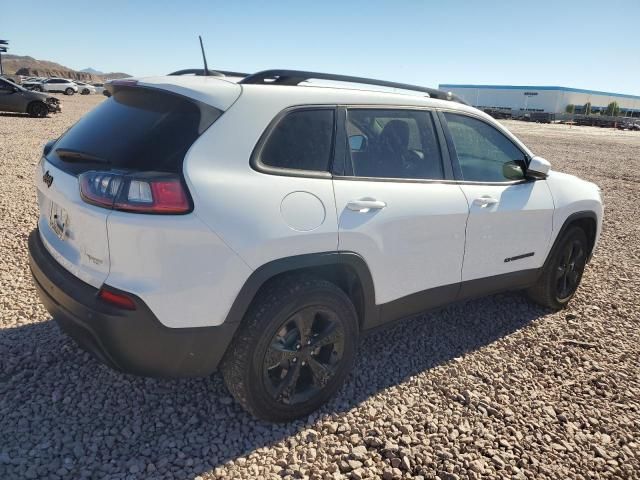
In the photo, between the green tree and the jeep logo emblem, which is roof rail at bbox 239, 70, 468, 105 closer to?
the jeep logo emblem

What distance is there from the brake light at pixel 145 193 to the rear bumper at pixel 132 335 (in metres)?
0.40

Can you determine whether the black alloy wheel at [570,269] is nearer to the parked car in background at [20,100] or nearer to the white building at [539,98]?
the parked car in background at [20,100]

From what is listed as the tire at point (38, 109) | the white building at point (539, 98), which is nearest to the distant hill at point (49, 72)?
the white building at point (539, 98)

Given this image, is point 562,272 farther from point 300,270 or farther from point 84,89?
point 84,89

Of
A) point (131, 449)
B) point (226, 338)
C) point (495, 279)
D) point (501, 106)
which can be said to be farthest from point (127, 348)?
point (501, 106)

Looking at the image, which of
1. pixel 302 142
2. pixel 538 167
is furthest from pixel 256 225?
pixel 538 167

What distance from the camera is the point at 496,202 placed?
3342 mm

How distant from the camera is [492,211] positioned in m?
3.32

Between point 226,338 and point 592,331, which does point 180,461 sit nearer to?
point 226,338

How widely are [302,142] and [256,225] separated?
0.57 m

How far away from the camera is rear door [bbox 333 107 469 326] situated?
2613 millimetres

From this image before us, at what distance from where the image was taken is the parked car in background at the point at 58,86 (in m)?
41.5

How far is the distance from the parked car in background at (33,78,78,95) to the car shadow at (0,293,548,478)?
4543 centimetres

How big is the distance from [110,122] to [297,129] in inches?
38.3
